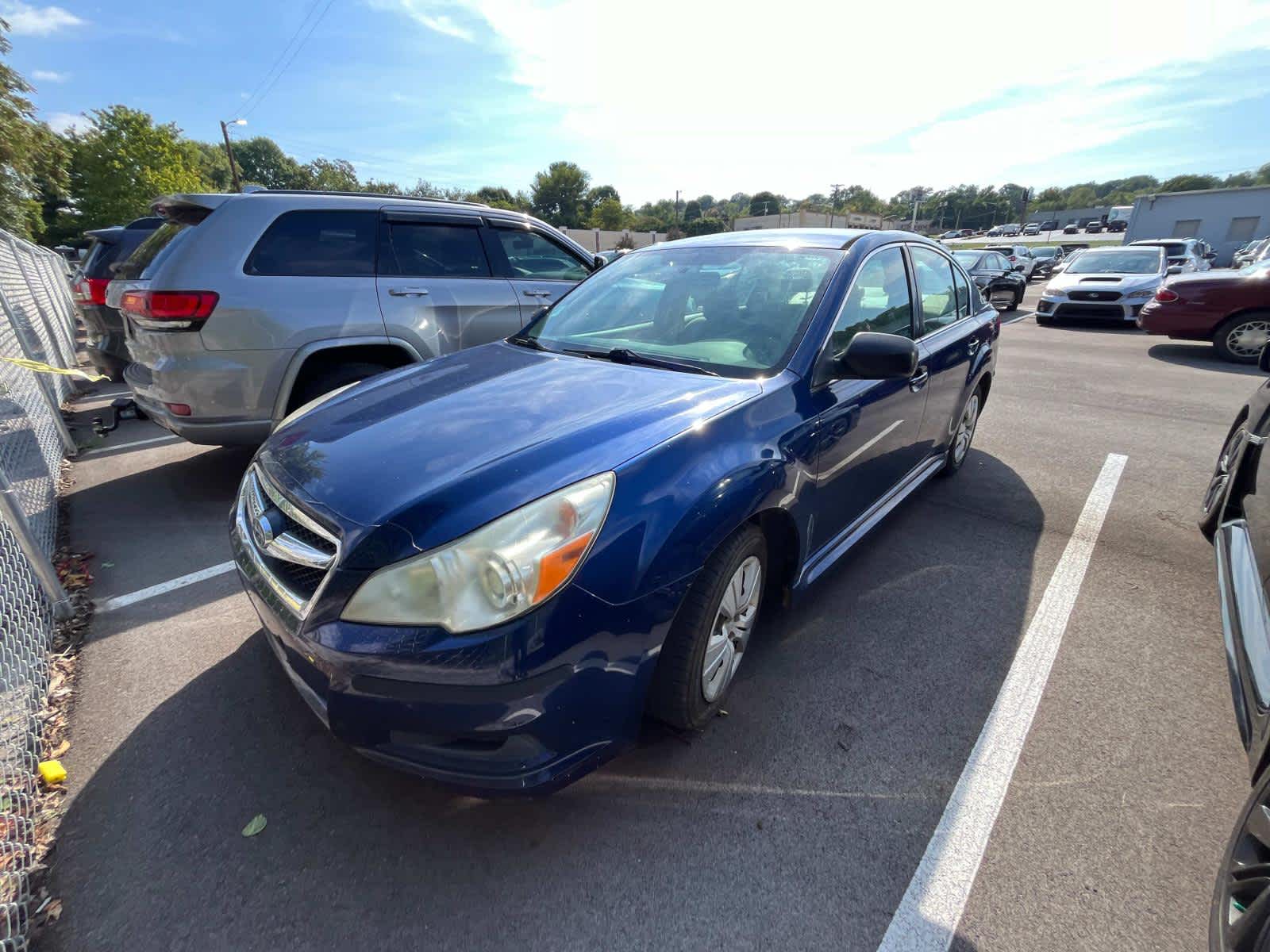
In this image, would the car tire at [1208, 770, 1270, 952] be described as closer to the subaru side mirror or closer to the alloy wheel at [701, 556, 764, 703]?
the alloy wheel at [701, 556, 764, 703]

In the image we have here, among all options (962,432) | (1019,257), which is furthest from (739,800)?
(1019,257)

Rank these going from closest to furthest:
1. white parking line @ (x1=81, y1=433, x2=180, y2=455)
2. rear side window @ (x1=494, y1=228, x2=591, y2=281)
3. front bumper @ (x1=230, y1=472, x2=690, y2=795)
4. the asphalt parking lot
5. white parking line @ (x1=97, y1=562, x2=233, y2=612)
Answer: front bumper @ (x1=230, y1=472, x2=690, y2=795), the asphalt parking lot, white parking line @ (x1=97, y1=562, x2=233, y2=612), rear side window @ (x1=494, y1=228, x2=591, y2=281), white parking line @ (x1=81, y1=433, x2=180, y2=455)

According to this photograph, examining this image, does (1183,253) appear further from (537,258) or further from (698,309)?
(698,309)

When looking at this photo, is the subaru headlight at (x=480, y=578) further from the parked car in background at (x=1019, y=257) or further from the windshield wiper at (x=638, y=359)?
the parked car in background at (x=1019, y=257)

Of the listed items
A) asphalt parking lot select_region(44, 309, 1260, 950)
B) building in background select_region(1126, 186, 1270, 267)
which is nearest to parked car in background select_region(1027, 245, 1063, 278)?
building in background select_region(1126, 186, 1270, 267)

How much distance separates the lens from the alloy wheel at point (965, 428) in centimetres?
433

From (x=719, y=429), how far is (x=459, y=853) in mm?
1489

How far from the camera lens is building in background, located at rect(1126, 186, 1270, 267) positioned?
32688 mm

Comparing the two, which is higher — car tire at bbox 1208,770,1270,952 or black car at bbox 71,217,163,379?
black car at bbox 71,217,163,379

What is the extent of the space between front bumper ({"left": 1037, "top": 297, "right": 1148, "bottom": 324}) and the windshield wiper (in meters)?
13.1

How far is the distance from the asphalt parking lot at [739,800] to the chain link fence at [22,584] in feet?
0.37

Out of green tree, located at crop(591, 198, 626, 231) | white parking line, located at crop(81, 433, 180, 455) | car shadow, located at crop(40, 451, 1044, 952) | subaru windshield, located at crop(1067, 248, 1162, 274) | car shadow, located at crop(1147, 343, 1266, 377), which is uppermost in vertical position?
green tree, located at crop(591, 198, 626, 231)

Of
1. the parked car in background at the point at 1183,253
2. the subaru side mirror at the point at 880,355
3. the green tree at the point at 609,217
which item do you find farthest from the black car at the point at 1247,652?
the green tree at the point at 609,217

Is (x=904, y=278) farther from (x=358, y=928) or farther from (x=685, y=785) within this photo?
(x=358, y=928)
